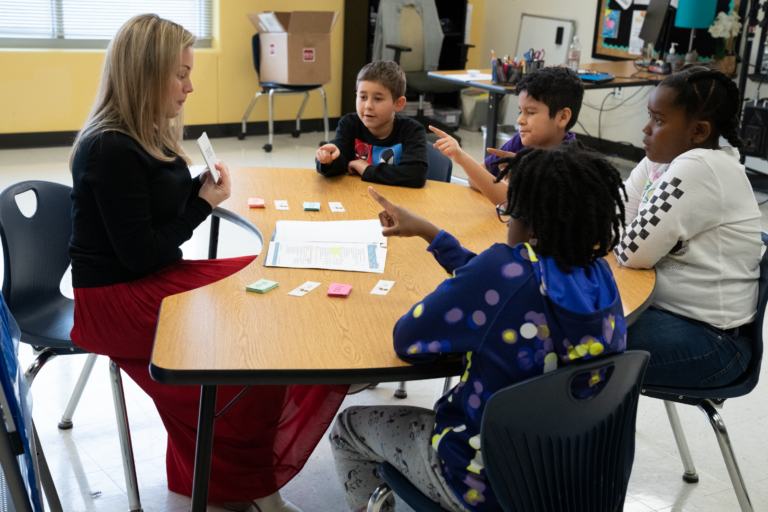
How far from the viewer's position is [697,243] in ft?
5.33

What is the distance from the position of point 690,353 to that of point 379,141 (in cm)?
131

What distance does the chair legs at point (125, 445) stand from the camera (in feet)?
5.64

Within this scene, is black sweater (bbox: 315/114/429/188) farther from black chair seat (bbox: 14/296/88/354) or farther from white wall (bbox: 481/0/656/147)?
white wall (bbox: 481/0/656/147)

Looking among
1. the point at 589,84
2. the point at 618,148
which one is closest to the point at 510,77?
the point at 589,84

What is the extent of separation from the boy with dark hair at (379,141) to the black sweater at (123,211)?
726 millimetres

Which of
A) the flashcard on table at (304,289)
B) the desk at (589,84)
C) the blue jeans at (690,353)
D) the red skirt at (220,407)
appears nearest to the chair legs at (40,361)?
the red skirt at (220,407)

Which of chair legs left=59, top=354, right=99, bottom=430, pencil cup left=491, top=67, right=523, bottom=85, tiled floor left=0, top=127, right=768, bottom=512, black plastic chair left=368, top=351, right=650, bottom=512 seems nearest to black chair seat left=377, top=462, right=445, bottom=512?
black plastic chair left=368, top=351, right=650, bottom=512

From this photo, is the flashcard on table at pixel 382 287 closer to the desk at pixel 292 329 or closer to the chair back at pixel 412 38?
the desk at pixel 292 329

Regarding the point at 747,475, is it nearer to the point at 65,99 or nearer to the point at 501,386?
the point at 501,386

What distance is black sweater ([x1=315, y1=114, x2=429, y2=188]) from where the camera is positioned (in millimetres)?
2379

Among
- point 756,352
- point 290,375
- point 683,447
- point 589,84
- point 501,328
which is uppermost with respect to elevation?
point 589,84

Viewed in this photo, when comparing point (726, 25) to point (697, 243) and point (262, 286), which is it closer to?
point (697, 243)

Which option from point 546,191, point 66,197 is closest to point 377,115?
point 66,197

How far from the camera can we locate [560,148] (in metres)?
1.20
